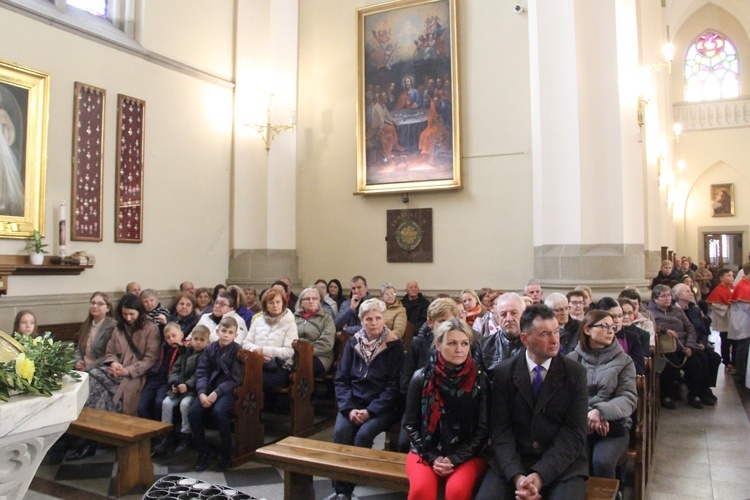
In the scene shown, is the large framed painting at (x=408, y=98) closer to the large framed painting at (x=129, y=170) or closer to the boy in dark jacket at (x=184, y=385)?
the large framed painting at (x=129, y=170)

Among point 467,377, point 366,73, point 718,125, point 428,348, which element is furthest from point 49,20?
point 718,125

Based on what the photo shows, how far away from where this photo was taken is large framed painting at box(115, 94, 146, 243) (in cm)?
786

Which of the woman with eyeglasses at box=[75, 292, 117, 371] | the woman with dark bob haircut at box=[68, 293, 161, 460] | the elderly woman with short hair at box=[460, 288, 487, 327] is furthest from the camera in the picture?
the elderly woman with short hair at box=[460, 288, 487, 327]

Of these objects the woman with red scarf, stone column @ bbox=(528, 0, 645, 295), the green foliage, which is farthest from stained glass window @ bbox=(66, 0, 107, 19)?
the woman with red scarf

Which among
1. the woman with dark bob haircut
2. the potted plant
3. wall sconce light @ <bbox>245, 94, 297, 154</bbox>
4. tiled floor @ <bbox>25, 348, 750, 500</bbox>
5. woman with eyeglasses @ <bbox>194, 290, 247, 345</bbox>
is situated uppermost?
wall sconce light @ <bbox>245, 94, 297, 154</bbox>

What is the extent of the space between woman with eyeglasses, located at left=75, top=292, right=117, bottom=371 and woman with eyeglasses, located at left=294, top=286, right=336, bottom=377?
1.84 meters

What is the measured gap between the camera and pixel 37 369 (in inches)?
99.9

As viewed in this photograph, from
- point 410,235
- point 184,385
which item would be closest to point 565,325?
point 184,385

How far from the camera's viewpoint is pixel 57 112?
23.5ft

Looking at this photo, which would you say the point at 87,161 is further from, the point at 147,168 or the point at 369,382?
the point at 369,382

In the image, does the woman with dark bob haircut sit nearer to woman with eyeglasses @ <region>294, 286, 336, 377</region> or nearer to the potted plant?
woman with eyeglasses @ <region>294, 286, 336, 377</region>

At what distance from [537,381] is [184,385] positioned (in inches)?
131

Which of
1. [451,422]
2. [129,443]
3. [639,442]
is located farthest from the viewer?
[129,443]

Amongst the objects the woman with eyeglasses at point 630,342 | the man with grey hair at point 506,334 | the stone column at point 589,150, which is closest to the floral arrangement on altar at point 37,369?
the man with grey hair at point 506,334
